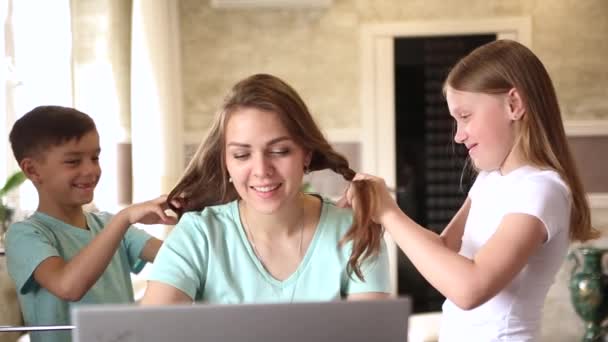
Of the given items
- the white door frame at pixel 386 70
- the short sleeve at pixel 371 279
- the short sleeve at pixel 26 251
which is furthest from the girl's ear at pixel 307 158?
the white door frame at pixel 386 70

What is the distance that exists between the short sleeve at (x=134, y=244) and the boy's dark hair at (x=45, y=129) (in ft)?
0.74

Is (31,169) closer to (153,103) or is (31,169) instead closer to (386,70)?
(153,103)

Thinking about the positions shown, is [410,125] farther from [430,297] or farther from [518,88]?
[518,88]

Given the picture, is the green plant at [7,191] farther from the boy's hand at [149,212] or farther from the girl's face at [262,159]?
the girl's face at [262,159]

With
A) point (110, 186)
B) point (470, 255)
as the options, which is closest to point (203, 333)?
point (470, 255)

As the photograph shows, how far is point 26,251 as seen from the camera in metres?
1.21

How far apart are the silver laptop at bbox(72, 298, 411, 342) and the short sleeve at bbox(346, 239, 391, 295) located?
0.40 meters

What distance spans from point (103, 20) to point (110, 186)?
2.10 feet

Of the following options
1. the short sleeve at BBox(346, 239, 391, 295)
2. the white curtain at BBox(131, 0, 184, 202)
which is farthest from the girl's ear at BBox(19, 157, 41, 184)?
the white curtain at BBox(131, 0, 184, 202)

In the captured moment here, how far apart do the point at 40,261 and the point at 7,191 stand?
1.02 feet

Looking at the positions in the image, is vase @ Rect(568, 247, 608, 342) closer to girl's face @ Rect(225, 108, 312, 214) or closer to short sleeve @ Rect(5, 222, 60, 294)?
girl's face @ Rect(225, 108, 312, 214)

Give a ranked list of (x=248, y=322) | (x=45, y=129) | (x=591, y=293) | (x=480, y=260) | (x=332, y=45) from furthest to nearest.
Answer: (x=332, y=45)
(x=591, y=293)
(x=45, y=129)
(x=480, y=260)
(x=248, y=322)

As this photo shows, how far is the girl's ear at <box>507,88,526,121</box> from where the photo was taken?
114 centimetres

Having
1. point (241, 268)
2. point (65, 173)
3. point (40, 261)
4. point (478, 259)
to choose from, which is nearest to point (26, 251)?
point (40, 261)
